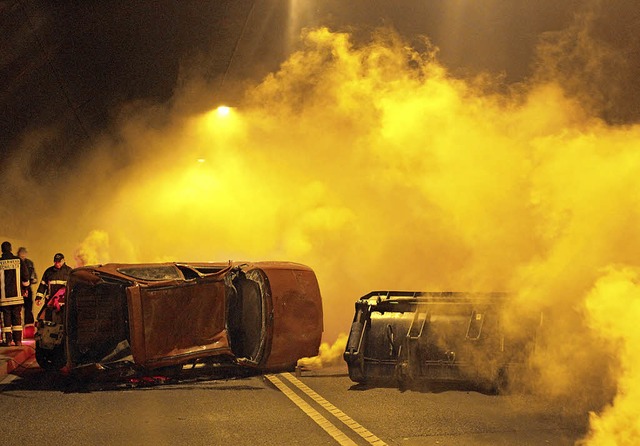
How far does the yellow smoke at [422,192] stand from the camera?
8.42 m

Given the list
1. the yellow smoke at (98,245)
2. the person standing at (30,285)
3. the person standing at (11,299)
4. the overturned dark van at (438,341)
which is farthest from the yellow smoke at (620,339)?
the yellow smoke at (98,245)

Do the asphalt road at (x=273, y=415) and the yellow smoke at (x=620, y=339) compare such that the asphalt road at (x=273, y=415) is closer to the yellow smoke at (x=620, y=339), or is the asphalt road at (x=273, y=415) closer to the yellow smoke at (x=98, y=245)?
the yellow smoke at (x=620, y=339)

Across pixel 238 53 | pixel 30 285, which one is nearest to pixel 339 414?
pixel 30 285

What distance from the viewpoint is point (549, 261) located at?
8.95m

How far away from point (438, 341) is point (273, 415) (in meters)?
2.07

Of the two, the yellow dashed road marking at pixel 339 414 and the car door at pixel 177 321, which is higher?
the car door at pixel 177 321

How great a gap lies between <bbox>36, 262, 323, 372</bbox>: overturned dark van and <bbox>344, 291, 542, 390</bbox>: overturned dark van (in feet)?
4.88

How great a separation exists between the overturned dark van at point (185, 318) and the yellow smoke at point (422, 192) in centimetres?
255

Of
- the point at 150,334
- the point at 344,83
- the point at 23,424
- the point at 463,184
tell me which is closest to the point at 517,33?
the point at 344,83

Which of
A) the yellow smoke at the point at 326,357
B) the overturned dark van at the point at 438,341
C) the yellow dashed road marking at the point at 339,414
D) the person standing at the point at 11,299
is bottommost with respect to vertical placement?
the yellow dashed road marking at the point at 339,414

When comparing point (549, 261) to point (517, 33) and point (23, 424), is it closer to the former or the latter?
point (23, 424)

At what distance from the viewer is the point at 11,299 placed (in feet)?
47.2

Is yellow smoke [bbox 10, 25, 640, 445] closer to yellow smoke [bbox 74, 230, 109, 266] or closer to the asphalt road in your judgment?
yellow smoke [bbox 74, 230, 109, 266]

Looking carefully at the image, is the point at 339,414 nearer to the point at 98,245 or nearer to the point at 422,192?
the point at 422,192
